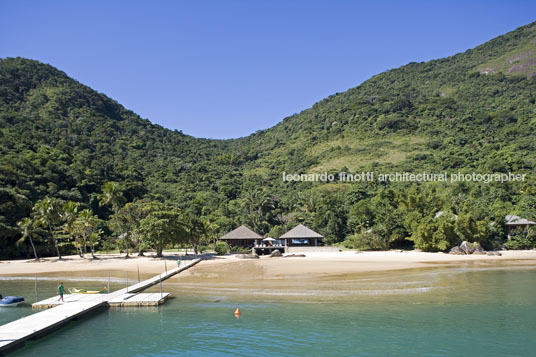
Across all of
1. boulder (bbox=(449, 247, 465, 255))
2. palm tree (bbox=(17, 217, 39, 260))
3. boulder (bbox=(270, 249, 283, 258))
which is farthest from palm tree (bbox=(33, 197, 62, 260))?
boulder (bbox=(449, 247, 465, 255))

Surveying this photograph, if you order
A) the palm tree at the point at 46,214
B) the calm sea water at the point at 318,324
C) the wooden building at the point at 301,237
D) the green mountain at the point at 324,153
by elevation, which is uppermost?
A: the green mountain at the point at 324,153

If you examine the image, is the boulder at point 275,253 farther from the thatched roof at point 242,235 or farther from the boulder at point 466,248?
the boulder at point 466,248

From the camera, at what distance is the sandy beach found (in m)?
27.9

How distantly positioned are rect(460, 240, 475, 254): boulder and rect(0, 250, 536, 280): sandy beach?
4.05 feet

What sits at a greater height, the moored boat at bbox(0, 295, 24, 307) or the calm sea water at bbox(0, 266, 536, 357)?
the moored boat at bbox(0, 295, 24, 307)

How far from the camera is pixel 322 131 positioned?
118 meters

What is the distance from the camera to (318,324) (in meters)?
14.2

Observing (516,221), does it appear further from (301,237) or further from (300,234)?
(300,234)

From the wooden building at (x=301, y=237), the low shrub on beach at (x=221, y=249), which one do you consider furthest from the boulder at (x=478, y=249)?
the low shrub on beach at (x=221, y=249)

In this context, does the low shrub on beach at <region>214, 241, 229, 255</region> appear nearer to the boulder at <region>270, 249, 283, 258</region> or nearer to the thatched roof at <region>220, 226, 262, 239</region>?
the thatched roof at <region>220, 226, 262, 239</region>

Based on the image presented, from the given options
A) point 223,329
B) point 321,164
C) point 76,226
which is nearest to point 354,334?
point 223,329

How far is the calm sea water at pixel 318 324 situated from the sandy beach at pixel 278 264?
6476 mm

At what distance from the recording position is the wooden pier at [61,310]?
493 inches

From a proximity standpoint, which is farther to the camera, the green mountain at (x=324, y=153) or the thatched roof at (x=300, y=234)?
the green mountain at (x=324, y=153)
